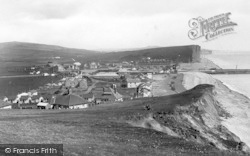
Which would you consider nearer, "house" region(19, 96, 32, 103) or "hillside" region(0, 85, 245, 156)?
"hillside" region(0, 85, 245, 156)

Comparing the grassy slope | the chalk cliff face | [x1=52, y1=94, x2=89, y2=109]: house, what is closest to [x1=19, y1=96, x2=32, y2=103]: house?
[x1=52, y1=94, x2=89, y2=109]: house

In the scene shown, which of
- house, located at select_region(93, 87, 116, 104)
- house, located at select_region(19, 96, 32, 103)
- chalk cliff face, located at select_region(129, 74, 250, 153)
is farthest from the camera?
house, located at select_region(19, 96, 32, 103)

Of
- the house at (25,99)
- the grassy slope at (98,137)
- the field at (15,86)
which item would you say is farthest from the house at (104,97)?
the field at (15,86)

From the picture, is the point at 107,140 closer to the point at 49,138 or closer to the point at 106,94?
the point at 49,138

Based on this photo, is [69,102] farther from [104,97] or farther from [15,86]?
[15,86]

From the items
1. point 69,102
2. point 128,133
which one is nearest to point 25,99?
point 69,102

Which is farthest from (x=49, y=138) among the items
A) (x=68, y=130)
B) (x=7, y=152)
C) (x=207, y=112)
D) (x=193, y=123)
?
(x=207, y=112)

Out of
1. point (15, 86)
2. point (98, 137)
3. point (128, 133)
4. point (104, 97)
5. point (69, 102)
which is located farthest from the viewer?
point (15, 86)

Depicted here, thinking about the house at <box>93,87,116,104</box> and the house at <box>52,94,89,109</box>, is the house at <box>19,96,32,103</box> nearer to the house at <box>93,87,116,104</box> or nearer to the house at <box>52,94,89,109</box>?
the house at <box>52,94,89,109</box>

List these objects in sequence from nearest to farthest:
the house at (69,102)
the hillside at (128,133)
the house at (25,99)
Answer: the hillside at (128,133)
the house at (69,102)
the house at (25,99)

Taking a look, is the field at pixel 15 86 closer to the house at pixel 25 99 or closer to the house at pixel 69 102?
the house at pixel 25 99

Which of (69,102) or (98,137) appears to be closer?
(98,137)
